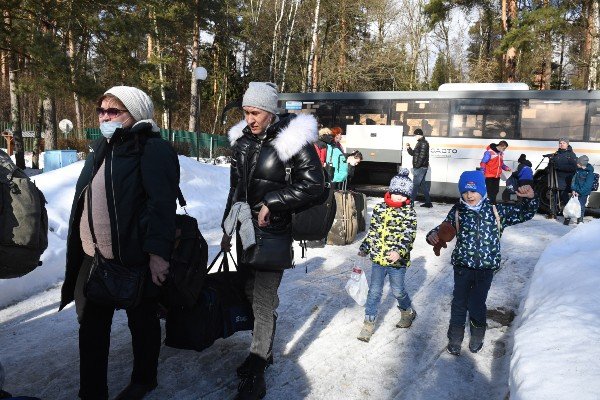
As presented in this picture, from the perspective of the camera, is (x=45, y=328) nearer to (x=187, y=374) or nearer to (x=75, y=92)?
(x=187, y=374)

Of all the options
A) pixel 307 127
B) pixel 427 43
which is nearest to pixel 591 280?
pixel 307 127

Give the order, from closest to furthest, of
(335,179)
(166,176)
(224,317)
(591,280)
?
1. (166,176)
2. (224,317)
3. (591,280)
4. (335,179)

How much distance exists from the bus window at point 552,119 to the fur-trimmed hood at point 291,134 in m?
11.0

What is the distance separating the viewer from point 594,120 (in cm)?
1142

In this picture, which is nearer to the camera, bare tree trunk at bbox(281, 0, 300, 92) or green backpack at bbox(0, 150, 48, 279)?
green backpack at bbox(0, 150, 48, 279)

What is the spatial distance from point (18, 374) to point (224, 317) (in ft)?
4.81

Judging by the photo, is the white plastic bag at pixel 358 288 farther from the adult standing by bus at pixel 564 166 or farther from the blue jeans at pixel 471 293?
the adult standing by bus at pixel 564 166

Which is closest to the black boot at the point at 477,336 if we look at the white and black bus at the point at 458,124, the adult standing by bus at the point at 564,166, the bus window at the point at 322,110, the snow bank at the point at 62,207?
the snow bank at the point at 62,207

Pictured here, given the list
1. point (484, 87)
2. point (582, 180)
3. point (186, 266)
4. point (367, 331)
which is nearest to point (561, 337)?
point (367, 331)

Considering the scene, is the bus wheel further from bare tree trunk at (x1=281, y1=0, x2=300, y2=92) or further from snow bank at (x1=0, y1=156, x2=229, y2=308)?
bare tree trunk at (x1=281, y1=0, x2=300, y2=92)

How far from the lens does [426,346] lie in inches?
149

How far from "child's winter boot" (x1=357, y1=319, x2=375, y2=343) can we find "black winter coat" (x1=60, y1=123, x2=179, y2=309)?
208 cm

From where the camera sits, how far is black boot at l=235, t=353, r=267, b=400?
2.77 m

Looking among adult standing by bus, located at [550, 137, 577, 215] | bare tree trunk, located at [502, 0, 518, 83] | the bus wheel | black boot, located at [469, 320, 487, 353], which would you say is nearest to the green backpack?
black boot, located at [469, 320, 487, 353]
